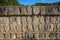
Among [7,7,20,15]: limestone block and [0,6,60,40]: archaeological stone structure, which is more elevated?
[7,7,20,15]: limestone block

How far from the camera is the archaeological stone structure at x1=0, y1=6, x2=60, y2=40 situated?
6629 millimetres

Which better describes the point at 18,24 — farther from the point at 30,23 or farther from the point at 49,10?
the point at 49,10

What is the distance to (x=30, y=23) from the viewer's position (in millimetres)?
6676

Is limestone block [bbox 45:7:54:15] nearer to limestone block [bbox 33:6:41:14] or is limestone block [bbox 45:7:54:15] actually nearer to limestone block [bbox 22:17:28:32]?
limestone block [bbox 33:6:41:14]

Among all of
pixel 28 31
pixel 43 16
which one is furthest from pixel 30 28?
pixel 43 16

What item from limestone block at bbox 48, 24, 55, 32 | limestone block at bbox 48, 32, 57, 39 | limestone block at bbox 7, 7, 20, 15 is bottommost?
limestone block at bbox 48, 32, 57, 39

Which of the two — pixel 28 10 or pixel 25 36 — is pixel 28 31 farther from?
pixel 28 10

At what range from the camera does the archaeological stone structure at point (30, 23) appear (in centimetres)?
663

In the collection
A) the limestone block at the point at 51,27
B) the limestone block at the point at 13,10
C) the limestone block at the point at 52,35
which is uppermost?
the limestone block at the point at 13,10

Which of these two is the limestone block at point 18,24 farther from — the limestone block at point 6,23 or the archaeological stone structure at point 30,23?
the limestone block at point 6,23

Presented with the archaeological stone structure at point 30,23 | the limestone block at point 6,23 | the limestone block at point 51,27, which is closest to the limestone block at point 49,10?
the archaeological stone structure at point 30,23

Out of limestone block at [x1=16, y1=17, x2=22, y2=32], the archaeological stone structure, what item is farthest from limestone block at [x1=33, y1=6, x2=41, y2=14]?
limestone block at [x1=16, y1=17, x2=22, y2=32]

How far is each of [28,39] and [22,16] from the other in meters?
0.71

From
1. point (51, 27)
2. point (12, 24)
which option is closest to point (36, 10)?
point (51, 27)
